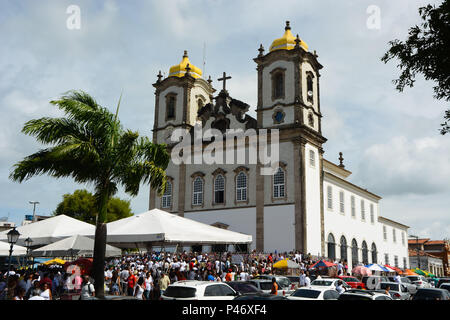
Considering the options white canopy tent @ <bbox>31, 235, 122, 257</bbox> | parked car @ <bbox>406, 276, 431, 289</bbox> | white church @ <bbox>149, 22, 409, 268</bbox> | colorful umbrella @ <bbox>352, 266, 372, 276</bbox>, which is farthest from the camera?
white church @ <bbox>149, 22, 409, 268</bbox>

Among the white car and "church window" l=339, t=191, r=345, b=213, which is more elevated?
"church window" l=339, t=191, r=345, b=213

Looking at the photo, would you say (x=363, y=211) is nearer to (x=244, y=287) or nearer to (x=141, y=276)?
(x=244, y=287)

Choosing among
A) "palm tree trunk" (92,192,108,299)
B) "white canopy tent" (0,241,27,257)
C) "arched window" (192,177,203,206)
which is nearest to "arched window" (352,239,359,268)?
"arched window" (192,177,203,206)

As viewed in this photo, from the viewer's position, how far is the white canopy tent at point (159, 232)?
17.7m

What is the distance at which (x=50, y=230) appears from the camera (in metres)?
23.0

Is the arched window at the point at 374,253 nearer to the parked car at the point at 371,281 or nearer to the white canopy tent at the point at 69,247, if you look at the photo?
the parked car at the point at 371,281

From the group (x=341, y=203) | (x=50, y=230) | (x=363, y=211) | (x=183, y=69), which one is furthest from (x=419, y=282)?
(x=183, y=69)

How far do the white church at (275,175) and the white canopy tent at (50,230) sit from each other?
1901 cm

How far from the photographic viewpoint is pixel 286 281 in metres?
21.9

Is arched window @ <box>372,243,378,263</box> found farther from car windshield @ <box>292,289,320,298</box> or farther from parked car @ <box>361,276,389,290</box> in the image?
car windshield @ <box>292,289,320,298</box>

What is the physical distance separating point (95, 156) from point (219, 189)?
27.1 m

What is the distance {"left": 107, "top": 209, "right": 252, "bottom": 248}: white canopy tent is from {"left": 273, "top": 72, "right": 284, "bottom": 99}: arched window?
24554mm

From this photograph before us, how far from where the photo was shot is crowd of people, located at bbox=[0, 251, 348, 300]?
14.9 meters
